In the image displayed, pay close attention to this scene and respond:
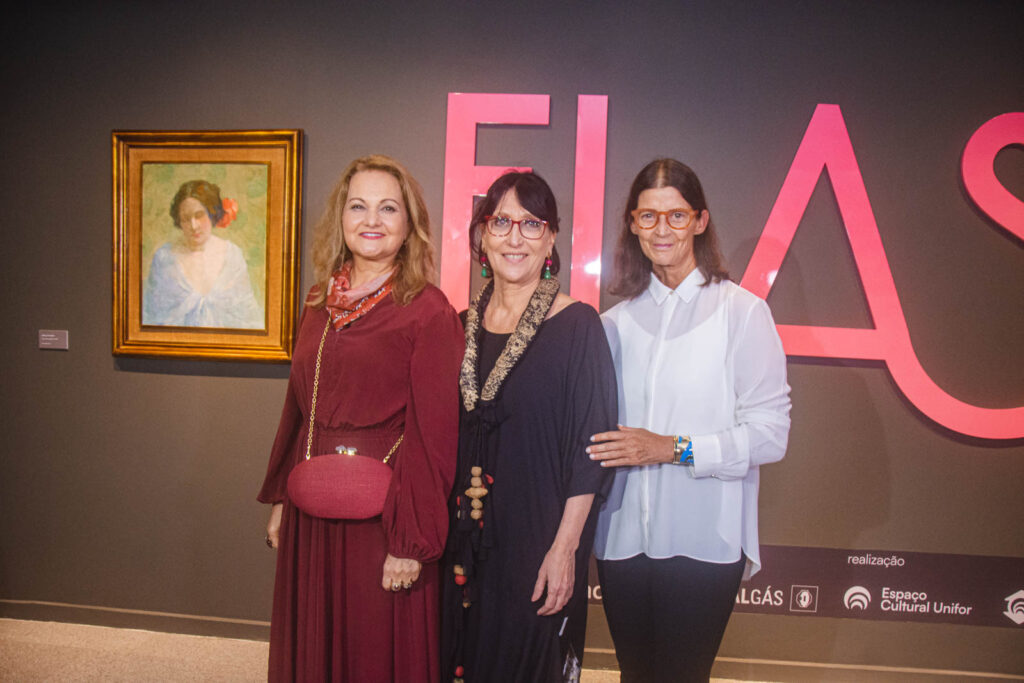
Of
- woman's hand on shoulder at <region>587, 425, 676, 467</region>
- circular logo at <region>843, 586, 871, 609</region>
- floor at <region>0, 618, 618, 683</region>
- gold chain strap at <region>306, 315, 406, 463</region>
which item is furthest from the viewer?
circular logo at <region>843, 586, 871, 609</region>

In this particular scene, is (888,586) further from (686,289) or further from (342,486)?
(342,486)

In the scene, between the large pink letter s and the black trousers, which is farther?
the large pink letter s

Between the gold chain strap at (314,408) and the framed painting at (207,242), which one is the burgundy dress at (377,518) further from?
the framed painting at (207,242)

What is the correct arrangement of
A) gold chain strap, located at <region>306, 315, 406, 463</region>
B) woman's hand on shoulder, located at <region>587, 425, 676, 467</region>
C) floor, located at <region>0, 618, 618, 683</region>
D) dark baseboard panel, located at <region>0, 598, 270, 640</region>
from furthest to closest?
dark baseboard panel, located at <region>0, 598, 270, 640</region> → floor, located at <region>0, 618, 618, 683</region> → gold chain strap, located at <region>306, 315, 406, 463</region> → woman's hand on shoulder, located at <region>587, 425, 676, 467</region>

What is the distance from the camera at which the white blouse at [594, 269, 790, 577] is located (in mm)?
1652

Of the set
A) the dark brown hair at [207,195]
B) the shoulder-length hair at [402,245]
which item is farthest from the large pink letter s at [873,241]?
→ the dark brown hair at [207,195]

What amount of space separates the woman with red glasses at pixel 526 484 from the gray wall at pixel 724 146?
3.69ft

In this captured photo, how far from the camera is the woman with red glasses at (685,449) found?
165 centimetres

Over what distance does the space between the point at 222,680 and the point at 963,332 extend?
3524 mm

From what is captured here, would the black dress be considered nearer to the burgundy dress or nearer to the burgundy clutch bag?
the burgundy dress

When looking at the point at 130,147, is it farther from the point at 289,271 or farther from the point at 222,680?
the point at 222,680

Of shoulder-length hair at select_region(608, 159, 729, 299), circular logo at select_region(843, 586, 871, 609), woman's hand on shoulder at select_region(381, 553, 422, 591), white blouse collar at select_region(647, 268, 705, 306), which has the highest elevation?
shoulder-length hair at select_region(608, 159, 729, 299)

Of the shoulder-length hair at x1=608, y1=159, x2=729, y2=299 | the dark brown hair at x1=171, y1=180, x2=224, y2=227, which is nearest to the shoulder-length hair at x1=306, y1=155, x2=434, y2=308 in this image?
the shoulder-length hair at x1=608, y1=159, x2=729, y2=299

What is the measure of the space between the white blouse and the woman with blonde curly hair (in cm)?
54
